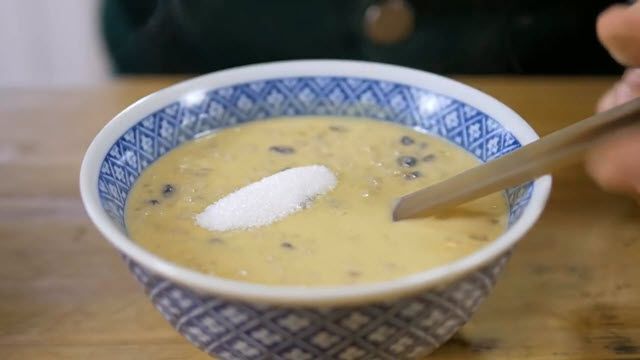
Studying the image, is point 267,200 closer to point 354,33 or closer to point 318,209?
point 318,209

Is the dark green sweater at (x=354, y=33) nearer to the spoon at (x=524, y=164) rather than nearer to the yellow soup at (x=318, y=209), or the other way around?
the yellow soup at (x=318, y=209)

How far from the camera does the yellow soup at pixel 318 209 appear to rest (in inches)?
29.0

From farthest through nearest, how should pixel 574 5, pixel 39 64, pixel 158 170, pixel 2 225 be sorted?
pixel 39 64, pixel 574 5, pixel 2 225, pixel 158 170

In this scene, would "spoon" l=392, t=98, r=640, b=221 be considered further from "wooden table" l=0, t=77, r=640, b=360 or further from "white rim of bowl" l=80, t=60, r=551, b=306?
"wooden table" l=0, t=77, r=640, b=360

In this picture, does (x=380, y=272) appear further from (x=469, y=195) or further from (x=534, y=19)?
(x=534, y=19)

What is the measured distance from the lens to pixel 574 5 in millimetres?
1535

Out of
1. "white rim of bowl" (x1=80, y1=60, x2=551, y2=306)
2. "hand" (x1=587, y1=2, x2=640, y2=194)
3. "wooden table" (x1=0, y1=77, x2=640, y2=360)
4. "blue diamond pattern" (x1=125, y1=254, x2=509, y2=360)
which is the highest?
"hand" (x1=587, y1=2, x2=640, y2=194)

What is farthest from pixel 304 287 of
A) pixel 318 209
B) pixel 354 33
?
pixel 354 33

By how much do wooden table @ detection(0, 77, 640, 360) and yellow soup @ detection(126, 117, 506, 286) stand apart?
0.40 feet

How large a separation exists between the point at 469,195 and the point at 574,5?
35.0 inches

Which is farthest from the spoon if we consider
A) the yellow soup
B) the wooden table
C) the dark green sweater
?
the dark green sweater

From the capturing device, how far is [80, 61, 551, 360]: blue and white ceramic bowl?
2.07 ft

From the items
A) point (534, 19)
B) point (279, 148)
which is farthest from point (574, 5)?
point (279, 148)

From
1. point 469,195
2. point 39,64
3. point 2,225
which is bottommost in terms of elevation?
point 39,64
